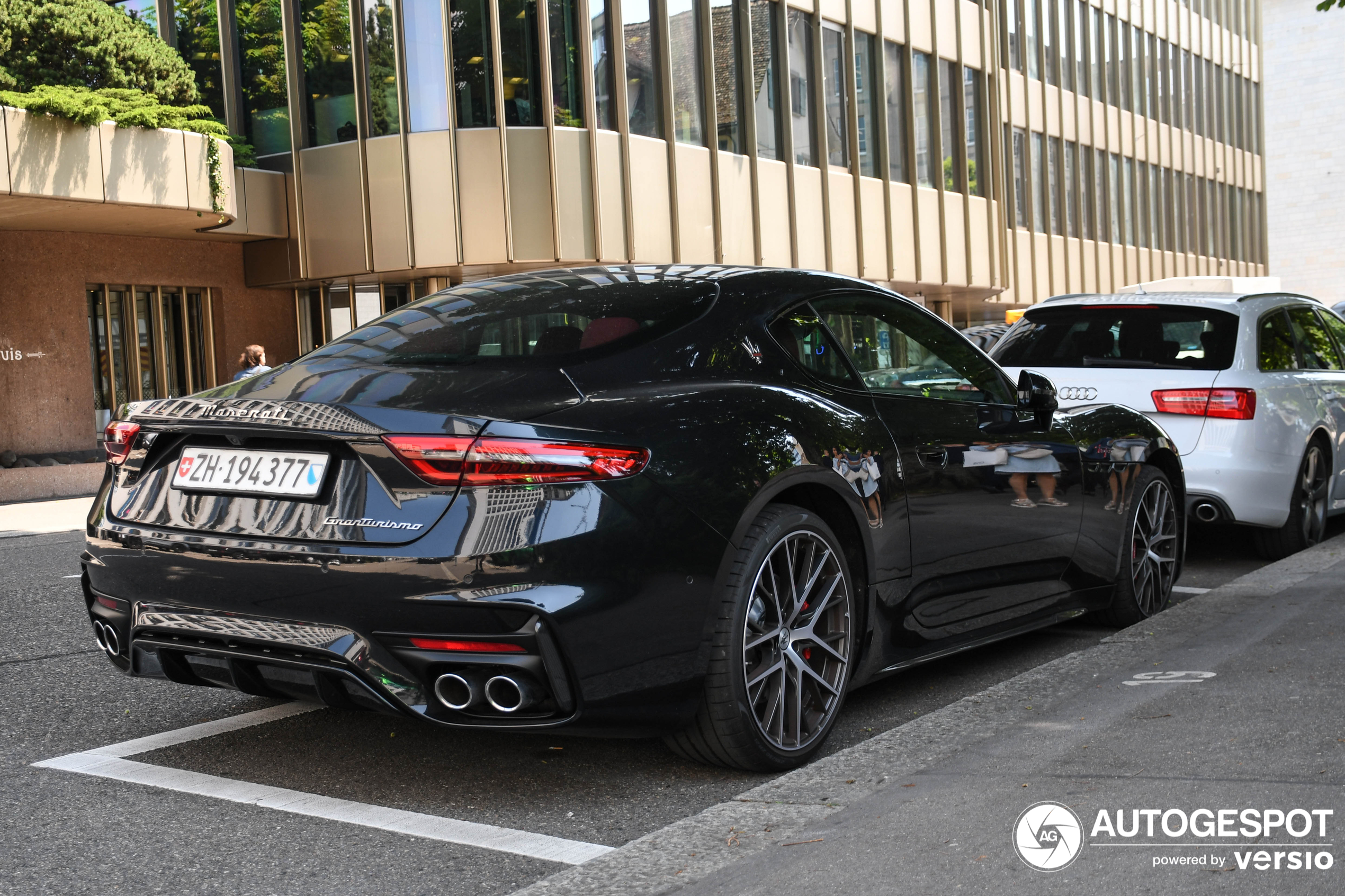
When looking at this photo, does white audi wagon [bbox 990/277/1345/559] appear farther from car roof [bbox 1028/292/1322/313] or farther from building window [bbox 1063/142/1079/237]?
building window [bbox 1063/142/1079/237]

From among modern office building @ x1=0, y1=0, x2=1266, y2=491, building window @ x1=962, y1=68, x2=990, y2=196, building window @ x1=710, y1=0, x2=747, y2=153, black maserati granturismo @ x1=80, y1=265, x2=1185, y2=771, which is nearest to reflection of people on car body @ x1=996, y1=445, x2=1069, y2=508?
black maserati granturismo @ x1=80, y1=265, x2=1185, y2=771

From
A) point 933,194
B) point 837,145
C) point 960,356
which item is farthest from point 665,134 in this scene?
point 960,356

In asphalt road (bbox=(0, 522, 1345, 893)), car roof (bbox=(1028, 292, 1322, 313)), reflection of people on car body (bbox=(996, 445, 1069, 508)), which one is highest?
car roof (bbox=(1028, 292, 1322, 313))

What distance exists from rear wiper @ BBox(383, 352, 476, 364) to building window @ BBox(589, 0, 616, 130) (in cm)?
1728

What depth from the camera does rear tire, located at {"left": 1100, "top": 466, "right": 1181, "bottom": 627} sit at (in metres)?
5.68

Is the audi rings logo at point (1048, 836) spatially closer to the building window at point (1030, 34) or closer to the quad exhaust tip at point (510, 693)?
the quad exhaust tip at point (510, 693)

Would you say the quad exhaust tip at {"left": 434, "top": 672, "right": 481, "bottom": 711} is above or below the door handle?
below

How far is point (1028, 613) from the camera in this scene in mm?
5020

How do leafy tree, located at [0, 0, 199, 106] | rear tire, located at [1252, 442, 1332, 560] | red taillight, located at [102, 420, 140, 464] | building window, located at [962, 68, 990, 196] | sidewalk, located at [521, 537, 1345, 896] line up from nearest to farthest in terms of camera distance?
sidewalk, located at [521, 537, 1345, 896] < red taillight, located at [102, 420, 140, 464] < rear tire, located at [1252, 442, 1332, 560] < leafy tree, located at [0, 0, 199, 106] < building window, located at [962, 68, 990, 196]

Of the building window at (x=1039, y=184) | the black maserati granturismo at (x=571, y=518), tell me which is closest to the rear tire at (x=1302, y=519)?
the black maserati granturismo at (x=571, y=518)

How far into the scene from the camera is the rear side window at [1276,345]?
7.55 m

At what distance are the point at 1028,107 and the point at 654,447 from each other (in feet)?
116

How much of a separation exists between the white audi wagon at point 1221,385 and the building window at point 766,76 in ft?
55.0

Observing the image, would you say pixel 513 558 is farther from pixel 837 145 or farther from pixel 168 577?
pixel 837 145
